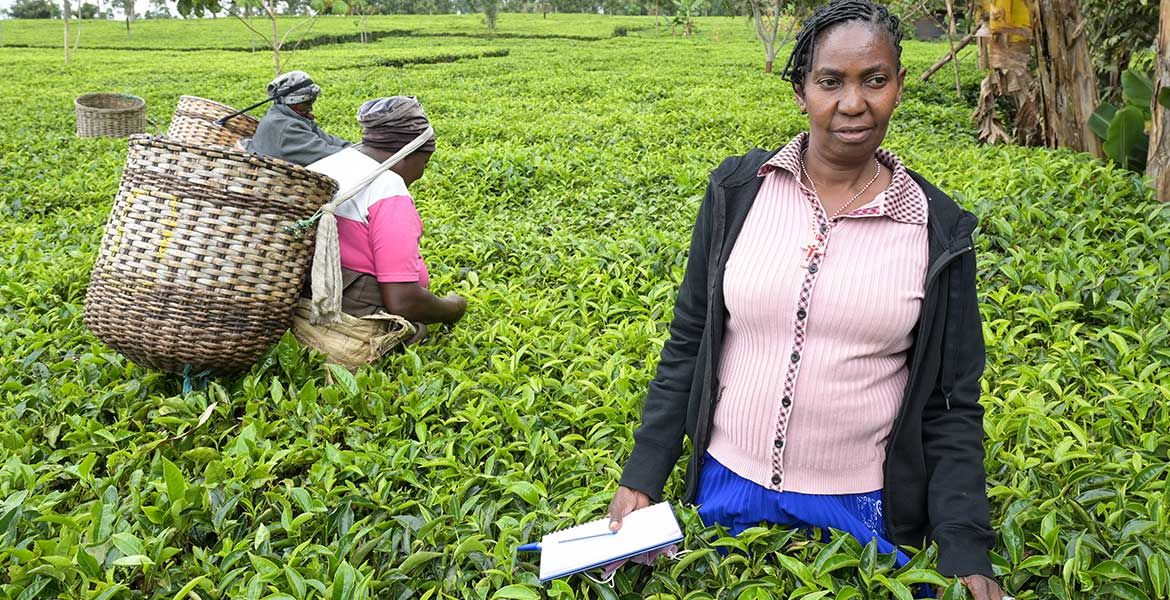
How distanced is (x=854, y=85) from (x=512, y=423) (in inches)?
60.5

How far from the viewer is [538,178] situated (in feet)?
19.7

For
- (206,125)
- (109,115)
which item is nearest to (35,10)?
(109,115)

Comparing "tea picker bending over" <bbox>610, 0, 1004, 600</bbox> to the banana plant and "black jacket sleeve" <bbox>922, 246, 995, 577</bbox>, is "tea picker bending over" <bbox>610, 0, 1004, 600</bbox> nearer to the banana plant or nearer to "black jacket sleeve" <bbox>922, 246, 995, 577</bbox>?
"black jacket sleeve" <bbox>922, 246, 995, 577</bbox>

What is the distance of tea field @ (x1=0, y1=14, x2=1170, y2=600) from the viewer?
70.9 inches

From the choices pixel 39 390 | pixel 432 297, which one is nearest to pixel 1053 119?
pixel 432 297

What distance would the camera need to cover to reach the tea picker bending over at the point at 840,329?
1467 mm

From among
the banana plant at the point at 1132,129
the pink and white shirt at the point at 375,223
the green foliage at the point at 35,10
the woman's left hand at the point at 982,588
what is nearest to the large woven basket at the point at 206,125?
the pink and white shirt at the point at 375,223

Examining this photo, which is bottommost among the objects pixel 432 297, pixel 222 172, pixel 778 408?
pixel 432 297

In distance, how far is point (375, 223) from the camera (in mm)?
2893

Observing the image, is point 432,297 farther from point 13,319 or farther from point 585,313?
point 13,319

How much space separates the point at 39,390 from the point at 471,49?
67.3 ft

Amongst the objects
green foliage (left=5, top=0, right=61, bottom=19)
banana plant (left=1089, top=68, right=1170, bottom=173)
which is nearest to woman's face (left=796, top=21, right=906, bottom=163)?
banana plant (left=1089, top=68, right=1170, bottom=173)

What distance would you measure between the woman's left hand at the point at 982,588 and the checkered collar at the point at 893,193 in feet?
Answer: 2.02

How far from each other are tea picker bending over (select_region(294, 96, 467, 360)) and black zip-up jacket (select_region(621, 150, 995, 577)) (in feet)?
4.89
